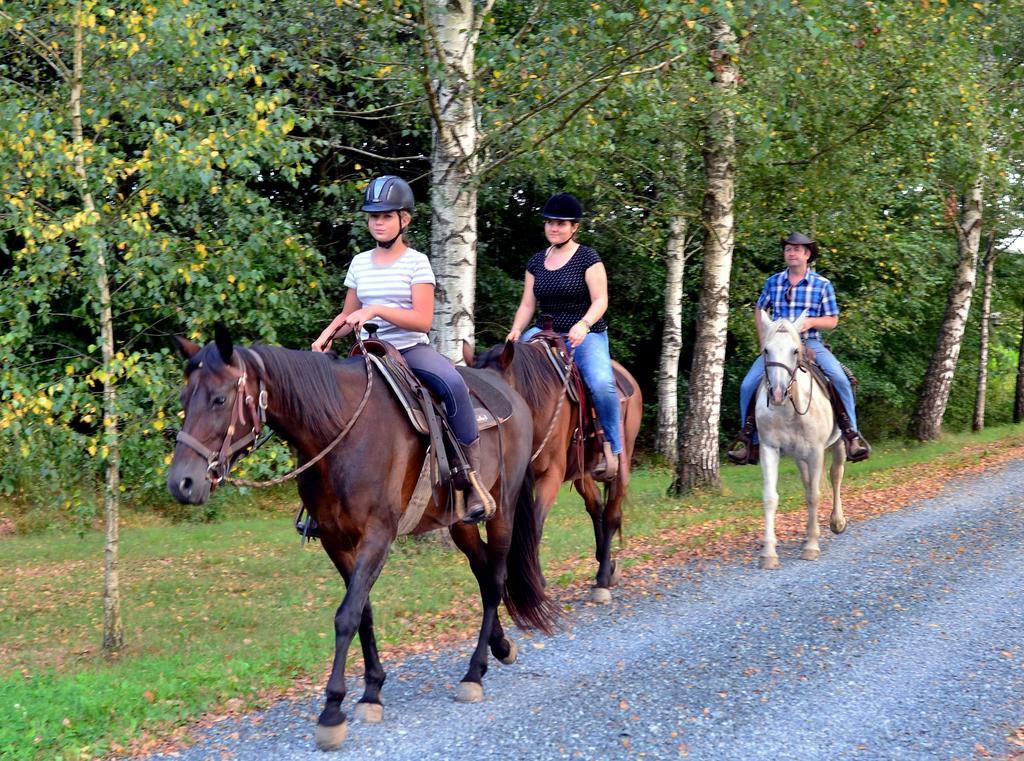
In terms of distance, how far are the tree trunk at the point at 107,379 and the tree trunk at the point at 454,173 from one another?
346 cm

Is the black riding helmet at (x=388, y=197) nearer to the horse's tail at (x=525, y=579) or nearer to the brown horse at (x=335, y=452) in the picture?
the brown horse at (x=335, y=452)

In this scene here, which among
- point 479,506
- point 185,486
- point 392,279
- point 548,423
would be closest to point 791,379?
point 548,423

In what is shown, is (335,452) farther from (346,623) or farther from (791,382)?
(791,382)

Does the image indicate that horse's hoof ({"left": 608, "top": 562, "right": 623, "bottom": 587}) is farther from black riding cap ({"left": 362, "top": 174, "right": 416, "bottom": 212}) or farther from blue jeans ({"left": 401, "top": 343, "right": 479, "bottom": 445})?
black riding cap ({"left": 362, "top": 174, "right": 416, "bottom": 212})

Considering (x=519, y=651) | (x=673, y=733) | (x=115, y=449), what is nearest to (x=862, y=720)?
(x=673, y=733)

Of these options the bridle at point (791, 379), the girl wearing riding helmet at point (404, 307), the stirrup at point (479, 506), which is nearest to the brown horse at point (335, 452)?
the stirrup at point (479, 506)

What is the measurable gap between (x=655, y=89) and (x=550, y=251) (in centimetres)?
500

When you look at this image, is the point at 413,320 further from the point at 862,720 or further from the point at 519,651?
the point at 862,720

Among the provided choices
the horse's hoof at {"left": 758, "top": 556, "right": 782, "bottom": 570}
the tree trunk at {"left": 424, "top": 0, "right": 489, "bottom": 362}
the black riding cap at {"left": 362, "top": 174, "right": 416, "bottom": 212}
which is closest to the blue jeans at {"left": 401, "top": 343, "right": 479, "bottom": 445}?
the black riding cap at {"left": 362, "top": 174, "right": 416, "bottom": 212}

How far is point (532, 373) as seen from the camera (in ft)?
27.1

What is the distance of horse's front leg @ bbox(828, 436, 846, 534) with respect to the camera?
11484 mm

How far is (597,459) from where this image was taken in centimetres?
898

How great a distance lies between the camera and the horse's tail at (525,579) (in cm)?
717

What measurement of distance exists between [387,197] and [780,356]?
5158mm
